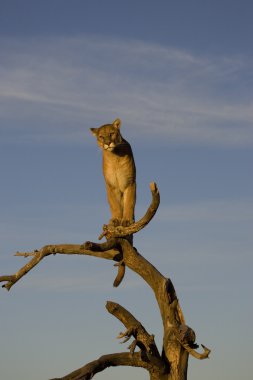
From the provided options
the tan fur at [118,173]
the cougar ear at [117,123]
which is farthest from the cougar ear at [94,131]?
the cougar ear at [117,123]

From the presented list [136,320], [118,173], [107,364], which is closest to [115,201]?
[118,173]

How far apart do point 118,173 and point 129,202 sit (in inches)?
23.5

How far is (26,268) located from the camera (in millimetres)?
14523

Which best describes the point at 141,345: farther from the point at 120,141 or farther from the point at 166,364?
the point at 120,141

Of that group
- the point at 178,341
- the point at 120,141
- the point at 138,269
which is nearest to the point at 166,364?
the point at 178,341

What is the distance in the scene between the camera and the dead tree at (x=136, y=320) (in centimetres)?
1309

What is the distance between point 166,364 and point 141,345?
2.24ft

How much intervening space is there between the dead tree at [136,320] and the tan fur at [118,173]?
1021 millimetres

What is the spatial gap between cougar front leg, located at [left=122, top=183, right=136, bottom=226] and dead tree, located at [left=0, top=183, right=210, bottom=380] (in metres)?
0.91

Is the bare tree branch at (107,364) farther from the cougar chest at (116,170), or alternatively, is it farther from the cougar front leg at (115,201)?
the cougar chest at (116,170)

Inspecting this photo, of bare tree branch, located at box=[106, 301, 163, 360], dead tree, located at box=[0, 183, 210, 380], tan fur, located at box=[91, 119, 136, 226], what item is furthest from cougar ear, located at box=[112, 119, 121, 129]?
bare tree branch, located at box=[106, 301, 163, 360]

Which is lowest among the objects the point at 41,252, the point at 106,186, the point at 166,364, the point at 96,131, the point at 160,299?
the point at 166,364

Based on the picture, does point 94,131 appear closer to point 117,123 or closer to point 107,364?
point 117,123

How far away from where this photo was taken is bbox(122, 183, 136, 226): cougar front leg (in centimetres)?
1511
